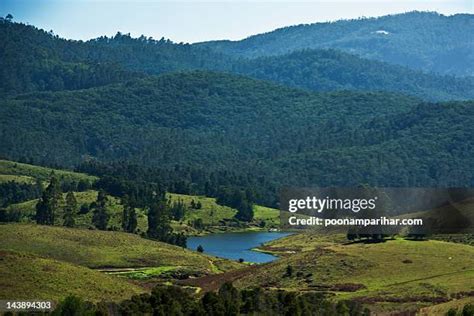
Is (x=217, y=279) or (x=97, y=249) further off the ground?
(x=97, y=249)

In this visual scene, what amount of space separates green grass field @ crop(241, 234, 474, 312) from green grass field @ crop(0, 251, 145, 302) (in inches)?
901

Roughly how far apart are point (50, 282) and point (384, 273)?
4461 centimetres

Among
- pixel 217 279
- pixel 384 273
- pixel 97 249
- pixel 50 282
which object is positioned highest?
pixel 50 282

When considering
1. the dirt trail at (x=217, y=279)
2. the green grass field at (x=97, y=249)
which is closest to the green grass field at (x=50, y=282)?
the dirt trail at (x=217, y=279)

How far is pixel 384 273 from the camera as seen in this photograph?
130 meters

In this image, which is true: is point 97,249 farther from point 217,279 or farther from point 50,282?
point 50,282

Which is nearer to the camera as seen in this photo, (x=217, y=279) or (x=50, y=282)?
(x=50, y=282)

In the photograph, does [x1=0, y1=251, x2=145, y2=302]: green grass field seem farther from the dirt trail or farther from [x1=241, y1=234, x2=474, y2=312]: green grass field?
[x1=241, y1=234, x2=474, y2=312]: green grass field

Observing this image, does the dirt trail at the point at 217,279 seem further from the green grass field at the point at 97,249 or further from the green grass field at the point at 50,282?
the green grass field at the point at 50,282

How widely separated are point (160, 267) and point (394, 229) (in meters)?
39.5

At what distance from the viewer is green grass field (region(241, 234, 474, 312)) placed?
117 metres

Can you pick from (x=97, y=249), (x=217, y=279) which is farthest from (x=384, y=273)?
(x=97, y=249)

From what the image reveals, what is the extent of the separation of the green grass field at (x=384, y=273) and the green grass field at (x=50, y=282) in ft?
75.1

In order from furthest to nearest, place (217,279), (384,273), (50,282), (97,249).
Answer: (97,249) < (217,279) < (384,273) < (50,282)
